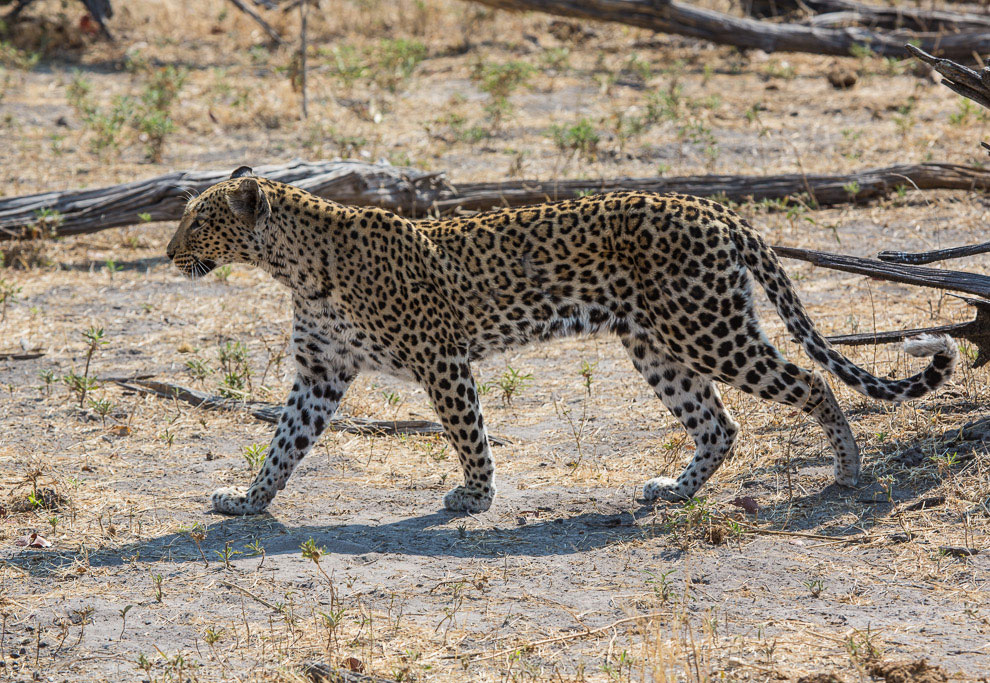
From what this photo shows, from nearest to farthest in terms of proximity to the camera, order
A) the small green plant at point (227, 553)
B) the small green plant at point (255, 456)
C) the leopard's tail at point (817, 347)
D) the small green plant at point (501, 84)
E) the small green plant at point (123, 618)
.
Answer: the small green plant at point (123, 618) < the small green plant at point (227, 553) < the leopard's tail at point (817, 347) < the small green plant at point (255, 456) < the small green plant at point (501, 84)

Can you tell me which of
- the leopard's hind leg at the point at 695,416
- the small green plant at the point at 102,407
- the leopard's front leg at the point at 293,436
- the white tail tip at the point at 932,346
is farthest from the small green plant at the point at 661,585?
the small green plant at the point at 102,407

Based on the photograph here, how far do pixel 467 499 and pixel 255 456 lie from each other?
1.43 m

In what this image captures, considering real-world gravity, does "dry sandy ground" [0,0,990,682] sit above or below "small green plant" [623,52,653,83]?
below

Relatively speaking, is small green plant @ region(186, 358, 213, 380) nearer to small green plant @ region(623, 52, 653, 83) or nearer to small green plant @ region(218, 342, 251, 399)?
small green plant @ region(218, 342, 251, 399)

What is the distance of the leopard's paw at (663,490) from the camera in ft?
23.0

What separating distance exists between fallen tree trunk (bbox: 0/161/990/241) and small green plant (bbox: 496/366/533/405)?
3207mm

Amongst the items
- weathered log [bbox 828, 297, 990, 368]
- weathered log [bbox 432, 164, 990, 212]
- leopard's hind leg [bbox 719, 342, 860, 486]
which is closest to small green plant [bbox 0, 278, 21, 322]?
weathered log [bbox 432, 164, 990, 212]

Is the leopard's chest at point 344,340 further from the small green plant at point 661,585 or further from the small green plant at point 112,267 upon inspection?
the small green plant at point 112,267

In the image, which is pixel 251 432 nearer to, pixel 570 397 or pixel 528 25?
pixel 570 397

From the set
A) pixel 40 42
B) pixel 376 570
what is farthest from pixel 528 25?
pixel 376 570

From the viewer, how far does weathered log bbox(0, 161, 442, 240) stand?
38.2 feet

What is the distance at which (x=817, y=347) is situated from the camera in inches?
263

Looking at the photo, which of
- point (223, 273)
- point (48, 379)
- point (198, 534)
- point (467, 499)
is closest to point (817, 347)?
point (467, 499)

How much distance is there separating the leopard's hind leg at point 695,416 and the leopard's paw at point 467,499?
0.97 meters
